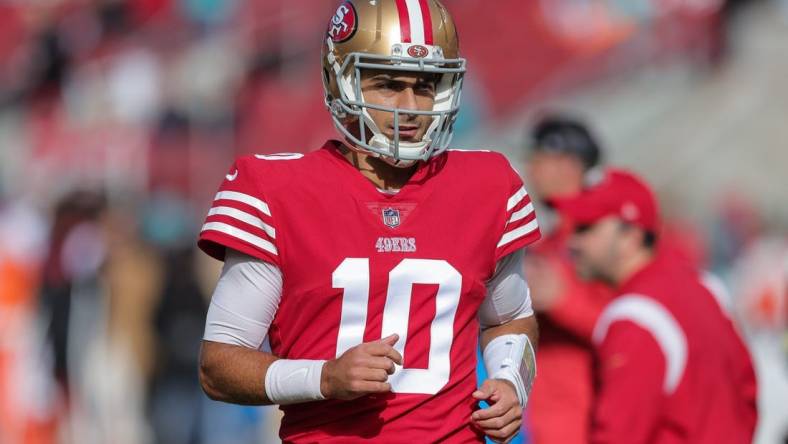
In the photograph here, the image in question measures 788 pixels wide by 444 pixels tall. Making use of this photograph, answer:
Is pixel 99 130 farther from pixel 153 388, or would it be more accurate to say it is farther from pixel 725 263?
pixel 725 263

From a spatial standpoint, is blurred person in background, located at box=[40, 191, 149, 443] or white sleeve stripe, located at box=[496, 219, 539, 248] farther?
blurred person in background, located at box=[40, 191, 149, 443]

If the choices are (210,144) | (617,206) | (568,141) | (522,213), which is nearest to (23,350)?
(210,144)

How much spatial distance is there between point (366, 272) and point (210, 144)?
11.9 metres

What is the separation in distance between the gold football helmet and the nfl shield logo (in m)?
0.12

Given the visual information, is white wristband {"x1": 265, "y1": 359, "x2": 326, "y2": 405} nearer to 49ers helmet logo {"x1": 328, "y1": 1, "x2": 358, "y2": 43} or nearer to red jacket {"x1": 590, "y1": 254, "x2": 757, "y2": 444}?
49ers helmet logo {"x1": 328, "y1": 1, "x2": 358, "y2": 43}

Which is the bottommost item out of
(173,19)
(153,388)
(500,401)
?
(153,388)

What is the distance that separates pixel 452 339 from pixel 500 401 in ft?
0.69

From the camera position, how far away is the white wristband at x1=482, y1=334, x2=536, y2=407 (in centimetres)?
324

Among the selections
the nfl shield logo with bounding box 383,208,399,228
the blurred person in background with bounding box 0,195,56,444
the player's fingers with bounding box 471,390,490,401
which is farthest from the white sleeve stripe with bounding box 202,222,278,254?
the blurred person in background with bounding box 0,195,56,444

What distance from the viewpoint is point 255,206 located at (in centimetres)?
315

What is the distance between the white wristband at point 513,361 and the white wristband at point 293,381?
451mm

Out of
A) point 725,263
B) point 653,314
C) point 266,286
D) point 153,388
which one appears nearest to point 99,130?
point 153,388

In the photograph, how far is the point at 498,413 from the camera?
3121 millimetres

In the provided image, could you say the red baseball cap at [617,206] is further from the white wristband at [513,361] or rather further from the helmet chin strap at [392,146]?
the helmet chin strap at [392,146]
